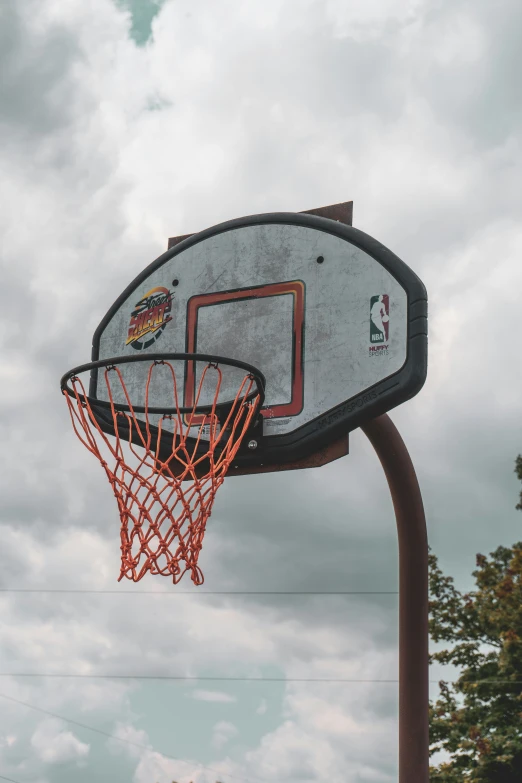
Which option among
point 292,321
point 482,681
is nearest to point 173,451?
point 292,321

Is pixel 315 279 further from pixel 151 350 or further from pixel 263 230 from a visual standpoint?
pixel 151 350

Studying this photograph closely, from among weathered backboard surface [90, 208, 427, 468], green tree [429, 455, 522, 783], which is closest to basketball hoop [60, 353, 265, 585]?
weathered backboard surface [90, 208, 427, 468]

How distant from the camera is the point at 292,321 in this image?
5.22 metres

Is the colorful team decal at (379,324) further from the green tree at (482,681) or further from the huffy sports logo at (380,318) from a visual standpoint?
the green tree at (482,681)

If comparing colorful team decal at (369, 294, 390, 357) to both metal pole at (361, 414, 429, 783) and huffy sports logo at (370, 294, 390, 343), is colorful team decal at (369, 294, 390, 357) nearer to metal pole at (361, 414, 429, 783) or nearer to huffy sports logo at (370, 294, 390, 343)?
huffy sports logo at (370, 294, 390, 343)

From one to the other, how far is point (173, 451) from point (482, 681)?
444 inches

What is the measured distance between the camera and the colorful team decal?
4852 millimetres

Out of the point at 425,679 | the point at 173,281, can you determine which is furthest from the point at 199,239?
the point at 425,679

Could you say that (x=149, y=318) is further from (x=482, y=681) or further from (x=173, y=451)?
(x=482, y=681)

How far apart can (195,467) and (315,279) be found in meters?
1.28

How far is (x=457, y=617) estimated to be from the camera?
602 inches

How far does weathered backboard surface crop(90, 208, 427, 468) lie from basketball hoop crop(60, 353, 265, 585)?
0.12m

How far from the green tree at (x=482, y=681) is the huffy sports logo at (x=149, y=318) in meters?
10.2

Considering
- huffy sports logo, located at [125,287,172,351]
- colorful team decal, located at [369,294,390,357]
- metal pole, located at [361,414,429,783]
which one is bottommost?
metal pole, located at [361,414,429,783]
